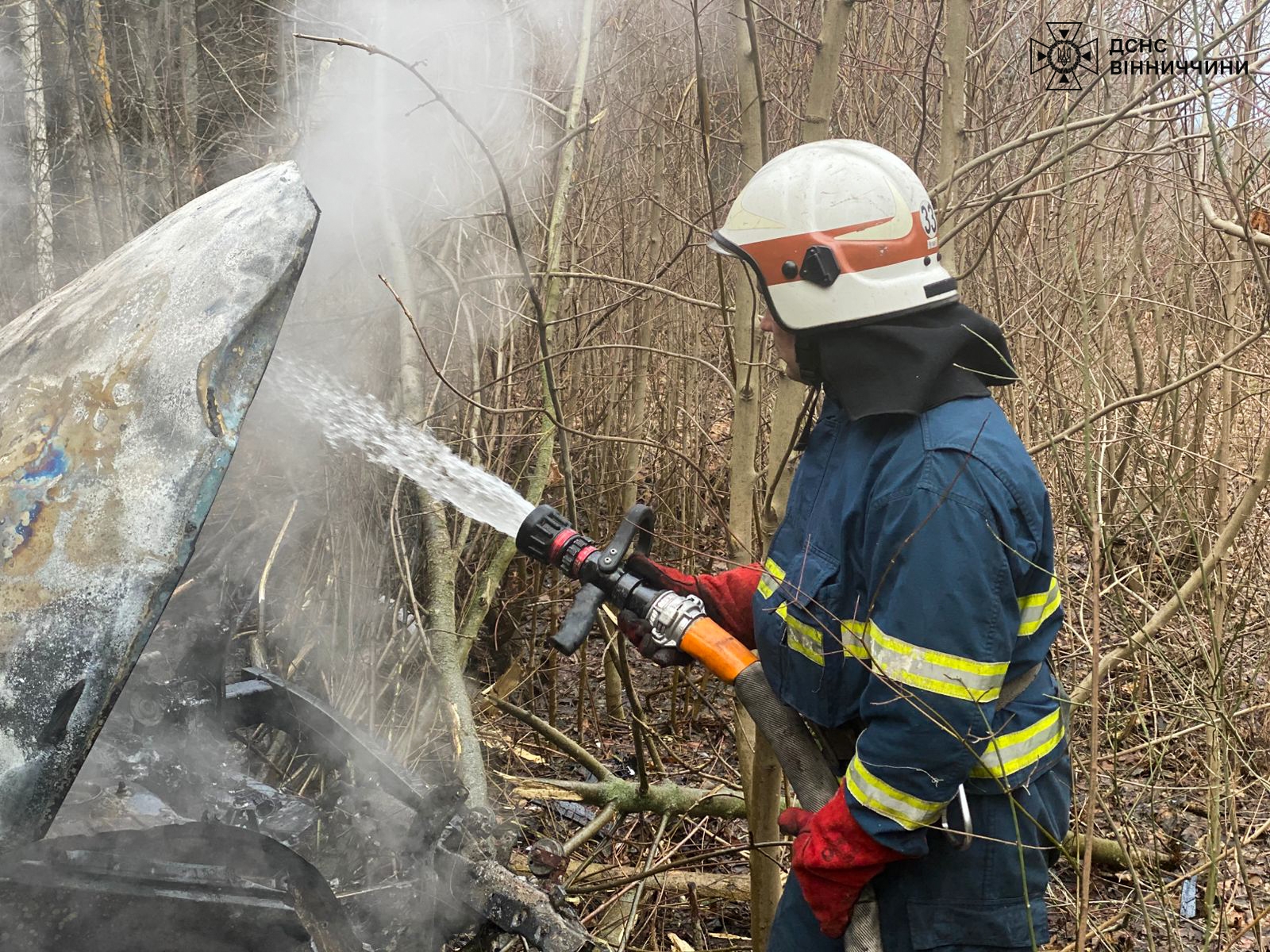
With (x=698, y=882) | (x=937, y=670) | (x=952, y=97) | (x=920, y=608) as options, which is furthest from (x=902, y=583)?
(x=698, y=882)

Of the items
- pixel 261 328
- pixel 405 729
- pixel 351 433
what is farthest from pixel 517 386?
pixel 261 328

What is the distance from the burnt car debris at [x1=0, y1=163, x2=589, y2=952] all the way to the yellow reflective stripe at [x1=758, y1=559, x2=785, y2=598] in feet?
3.13

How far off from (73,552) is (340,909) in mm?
976

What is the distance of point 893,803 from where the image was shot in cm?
185

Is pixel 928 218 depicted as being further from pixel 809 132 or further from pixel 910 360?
pixel 809 132

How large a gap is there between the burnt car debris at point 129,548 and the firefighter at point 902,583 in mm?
832

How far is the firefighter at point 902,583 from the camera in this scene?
1791 mm

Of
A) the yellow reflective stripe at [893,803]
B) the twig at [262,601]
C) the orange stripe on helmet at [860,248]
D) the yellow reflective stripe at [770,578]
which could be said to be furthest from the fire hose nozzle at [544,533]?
the twig at [262,601]

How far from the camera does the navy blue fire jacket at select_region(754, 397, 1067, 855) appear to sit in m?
1.77

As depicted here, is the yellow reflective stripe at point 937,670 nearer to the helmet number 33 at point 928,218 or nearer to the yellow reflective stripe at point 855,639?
the yellow reflective stripe at point 855,639

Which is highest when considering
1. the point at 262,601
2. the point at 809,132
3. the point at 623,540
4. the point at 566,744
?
the point at 809,132

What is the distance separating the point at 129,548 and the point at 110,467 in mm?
159

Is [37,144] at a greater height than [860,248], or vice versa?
[37,144]

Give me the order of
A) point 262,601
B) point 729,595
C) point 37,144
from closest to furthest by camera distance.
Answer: point 729,595 → point 262,601 → point 37,144
